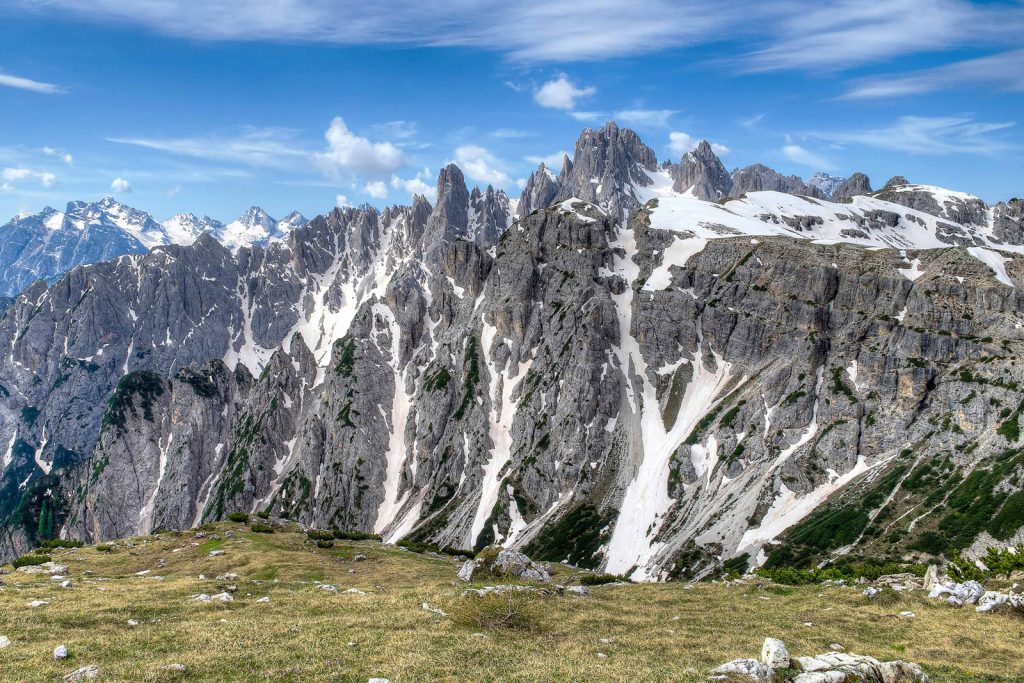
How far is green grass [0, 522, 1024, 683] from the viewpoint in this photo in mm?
20688

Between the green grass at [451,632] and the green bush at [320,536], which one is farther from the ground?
the green grass at [451,632]

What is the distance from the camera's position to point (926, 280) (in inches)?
5891

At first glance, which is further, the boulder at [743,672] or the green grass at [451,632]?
the green grass at [451,632]

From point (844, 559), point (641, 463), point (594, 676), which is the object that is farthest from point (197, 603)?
point (641, 463)

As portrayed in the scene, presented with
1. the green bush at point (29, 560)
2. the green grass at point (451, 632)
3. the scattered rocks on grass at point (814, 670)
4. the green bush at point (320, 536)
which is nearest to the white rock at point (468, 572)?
the green grass at point (451, 632)

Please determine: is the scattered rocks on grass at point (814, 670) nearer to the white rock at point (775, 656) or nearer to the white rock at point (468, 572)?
the white rock at point (775, 656)

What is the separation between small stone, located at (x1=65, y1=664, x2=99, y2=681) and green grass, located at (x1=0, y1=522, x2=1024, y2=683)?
41 cm

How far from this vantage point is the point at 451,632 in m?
25.0

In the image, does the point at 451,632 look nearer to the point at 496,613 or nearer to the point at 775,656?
the point at 496,613

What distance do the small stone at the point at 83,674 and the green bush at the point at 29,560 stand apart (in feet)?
128

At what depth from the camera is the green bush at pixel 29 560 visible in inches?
1886

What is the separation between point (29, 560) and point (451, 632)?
153ft

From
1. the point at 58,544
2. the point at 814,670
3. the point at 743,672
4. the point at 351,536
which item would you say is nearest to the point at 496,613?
the point at 743,672

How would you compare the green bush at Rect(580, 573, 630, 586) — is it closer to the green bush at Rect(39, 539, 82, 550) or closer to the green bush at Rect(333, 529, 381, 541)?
the green bush at Rect(333, 529, 381, 541)
